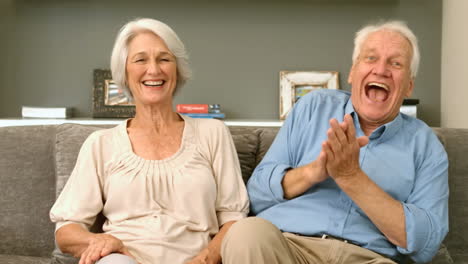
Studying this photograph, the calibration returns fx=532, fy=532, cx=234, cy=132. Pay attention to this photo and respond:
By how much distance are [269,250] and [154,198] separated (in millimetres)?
484

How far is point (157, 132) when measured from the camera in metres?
1.74

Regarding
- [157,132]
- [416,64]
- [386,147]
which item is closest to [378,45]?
[416,64]

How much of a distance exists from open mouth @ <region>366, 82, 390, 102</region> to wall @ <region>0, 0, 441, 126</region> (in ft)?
5.31

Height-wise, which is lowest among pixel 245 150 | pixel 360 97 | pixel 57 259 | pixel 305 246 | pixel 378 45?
pixel 57 259

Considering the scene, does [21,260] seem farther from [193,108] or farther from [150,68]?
[193,108]

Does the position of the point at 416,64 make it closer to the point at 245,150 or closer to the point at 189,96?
the point at 245,150

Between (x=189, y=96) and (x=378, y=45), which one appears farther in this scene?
Answer: (x=189, y=96)

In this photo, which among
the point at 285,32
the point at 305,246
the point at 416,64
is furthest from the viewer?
the point at 285,32

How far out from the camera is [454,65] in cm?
300

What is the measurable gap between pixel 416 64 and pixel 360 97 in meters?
0.23

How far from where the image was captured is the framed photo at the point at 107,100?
10.8 feet

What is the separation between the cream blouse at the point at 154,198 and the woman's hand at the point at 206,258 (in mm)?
35

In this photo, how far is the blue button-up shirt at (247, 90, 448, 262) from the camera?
1.49 m

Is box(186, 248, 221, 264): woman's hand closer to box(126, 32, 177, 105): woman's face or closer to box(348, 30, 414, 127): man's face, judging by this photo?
box(126, 32, 177, 105): woman's face
